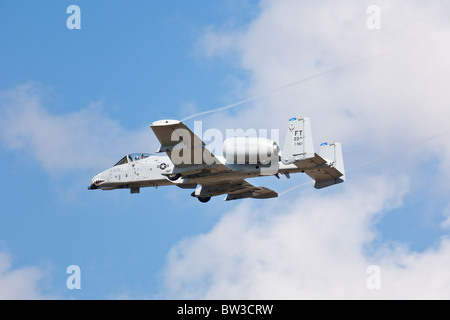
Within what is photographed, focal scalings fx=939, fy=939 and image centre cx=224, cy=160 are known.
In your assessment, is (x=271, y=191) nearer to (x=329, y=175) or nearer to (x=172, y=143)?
(x=329, y=175)

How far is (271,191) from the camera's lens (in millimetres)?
64250

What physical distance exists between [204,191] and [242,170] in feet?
18.8

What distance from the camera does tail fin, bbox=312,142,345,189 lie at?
5794cm

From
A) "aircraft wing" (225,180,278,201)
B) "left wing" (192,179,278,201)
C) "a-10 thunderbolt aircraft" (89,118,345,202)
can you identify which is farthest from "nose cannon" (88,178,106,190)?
"aircraft wing" (225,180,278,201)

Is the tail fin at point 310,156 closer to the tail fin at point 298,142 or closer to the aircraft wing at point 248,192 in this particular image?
the tail fin at point 298,142

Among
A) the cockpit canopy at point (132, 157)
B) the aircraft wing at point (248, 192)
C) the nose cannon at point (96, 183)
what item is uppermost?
the cockpit canopy at point (132, 157)

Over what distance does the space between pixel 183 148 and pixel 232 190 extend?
362 inches

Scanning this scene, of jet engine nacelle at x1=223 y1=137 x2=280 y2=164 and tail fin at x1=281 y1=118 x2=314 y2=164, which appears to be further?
jet engine nacelle at x1=223 y1=137 x2=280 y2=164

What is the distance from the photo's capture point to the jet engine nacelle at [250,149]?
52.9 m

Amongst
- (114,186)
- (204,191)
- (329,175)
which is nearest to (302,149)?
(329,175)

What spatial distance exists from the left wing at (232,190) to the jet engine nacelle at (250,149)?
740 centimetres

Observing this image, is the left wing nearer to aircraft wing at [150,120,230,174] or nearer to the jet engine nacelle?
aircraft wing at [150,120,230,174]

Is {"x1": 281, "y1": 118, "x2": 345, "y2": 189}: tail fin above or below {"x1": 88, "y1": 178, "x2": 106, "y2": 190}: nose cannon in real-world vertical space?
below

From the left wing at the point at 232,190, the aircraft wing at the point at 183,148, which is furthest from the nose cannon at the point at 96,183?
the aircraft wing at the point at 183,148
